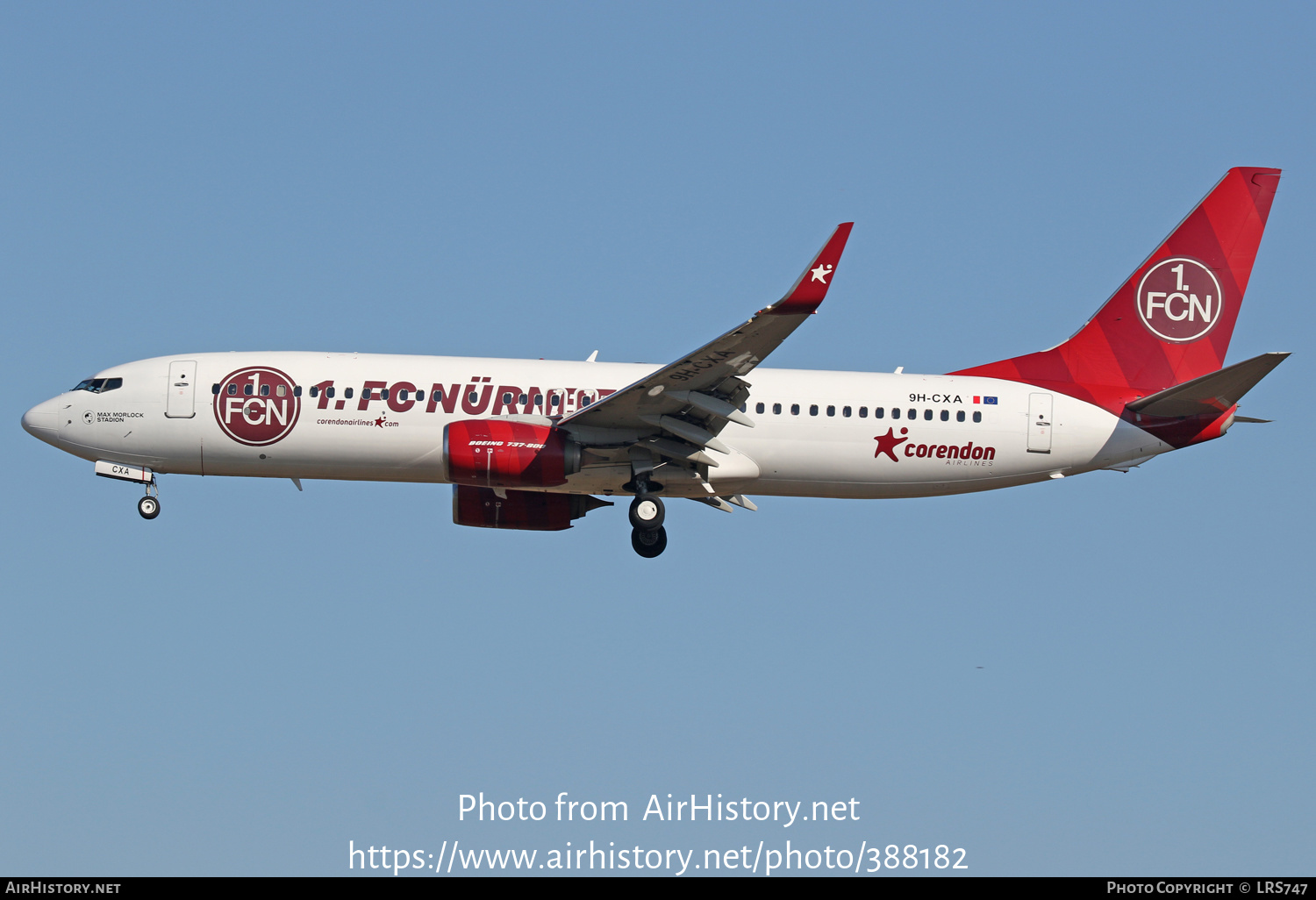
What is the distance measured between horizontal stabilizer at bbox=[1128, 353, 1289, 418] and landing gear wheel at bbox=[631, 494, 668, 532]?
10969 millimetres

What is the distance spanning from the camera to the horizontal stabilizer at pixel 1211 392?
103 ft

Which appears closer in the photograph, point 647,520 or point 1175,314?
point 647,520

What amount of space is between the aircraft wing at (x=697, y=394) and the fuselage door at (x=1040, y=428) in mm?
6847

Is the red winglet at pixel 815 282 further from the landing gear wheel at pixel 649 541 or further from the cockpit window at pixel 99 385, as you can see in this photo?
the cockpit window at pixel 99 385

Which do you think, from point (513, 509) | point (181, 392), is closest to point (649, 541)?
point (513, 509)

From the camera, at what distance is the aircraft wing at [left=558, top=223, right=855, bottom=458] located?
29.5m

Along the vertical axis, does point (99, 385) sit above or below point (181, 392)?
above

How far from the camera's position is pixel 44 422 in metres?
35.6

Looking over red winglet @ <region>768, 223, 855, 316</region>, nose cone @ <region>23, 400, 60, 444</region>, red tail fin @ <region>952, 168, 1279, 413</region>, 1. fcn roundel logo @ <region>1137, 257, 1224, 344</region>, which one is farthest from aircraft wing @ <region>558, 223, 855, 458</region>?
nose cone @ <region>23, 400, 60, 444</region>

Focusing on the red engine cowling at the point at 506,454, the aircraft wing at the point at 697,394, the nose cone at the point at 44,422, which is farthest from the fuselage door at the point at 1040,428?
the nose cone at the point at 44,422

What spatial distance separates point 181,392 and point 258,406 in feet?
6.29

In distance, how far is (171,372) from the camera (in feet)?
114

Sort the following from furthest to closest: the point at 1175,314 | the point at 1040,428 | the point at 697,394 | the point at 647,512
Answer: the point at 1175,314 < the point at 1040,428 < the point at 647,512 < the point at 697,394

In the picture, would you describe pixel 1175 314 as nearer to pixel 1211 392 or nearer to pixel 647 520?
pixel 1211 392
